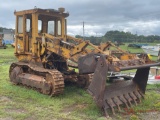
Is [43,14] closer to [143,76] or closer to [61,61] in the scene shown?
[61,61]

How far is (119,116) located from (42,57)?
12.5 ft

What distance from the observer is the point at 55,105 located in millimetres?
7656

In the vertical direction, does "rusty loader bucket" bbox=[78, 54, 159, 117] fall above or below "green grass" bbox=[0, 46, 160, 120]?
above

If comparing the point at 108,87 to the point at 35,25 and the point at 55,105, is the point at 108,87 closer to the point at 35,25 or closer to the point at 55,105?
the point at 55,105

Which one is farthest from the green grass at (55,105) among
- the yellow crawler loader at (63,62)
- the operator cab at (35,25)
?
the operator cab at (35,25)

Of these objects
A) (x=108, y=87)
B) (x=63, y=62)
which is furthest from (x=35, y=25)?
(x=108, y=87)

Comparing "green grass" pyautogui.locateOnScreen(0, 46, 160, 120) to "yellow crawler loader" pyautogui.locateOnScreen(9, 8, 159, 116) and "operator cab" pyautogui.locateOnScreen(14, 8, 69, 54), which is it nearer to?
"yellow crawler loader" pyautogui.locateOnScreen(9, 8, 159, 116)

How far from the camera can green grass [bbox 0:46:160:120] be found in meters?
6.73

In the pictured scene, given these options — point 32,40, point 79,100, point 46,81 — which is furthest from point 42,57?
point 79,100

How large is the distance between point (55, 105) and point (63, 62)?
2695 mm

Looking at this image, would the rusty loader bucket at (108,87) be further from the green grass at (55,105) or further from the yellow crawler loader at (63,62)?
the green grass at (55,105)

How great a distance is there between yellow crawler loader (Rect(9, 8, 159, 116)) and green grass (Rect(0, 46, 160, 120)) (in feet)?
0.88

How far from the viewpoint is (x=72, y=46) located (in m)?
8.17

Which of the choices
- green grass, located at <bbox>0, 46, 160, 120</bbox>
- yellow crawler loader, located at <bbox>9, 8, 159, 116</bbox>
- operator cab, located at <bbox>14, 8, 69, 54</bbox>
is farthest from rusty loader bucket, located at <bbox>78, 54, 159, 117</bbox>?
operator cab, located at <bbox>14, 8, 69, 54</bbox>
